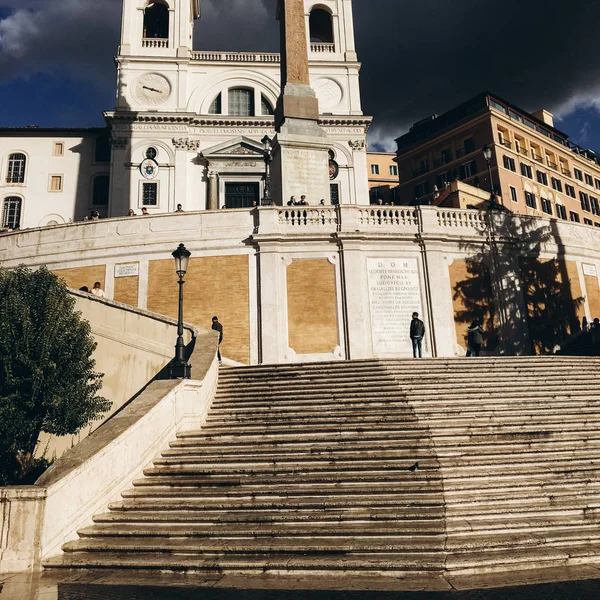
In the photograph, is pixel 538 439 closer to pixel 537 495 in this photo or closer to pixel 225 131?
pixel 537 495

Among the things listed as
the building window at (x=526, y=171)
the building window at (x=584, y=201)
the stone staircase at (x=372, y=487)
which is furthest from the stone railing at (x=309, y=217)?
the building window at (x=584, y=201)

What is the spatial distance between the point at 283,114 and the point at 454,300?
→ 32.7 ft

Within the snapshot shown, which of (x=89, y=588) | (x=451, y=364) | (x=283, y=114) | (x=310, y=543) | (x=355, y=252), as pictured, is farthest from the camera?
(x=283, y=114)

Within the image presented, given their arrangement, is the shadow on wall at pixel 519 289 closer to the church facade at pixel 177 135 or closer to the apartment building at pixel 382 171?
the church facade at pixel 177 135

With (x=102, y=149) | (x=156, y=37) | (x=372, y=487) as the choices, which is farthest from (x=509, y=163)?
(x=372, y=487)

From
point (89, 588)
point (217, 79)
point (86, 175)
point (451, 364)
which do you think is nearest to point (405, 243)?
point (451, 364)

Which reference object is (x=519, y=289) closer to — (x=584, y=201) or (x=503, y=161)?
(x=503, y=161)

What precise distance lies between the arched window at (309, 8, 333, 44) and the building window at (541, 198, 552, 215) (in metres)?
27.1

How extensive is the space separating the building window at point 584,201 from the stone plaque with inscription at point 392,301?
4948 centimetres

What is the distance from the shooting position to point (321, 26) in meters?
40.6

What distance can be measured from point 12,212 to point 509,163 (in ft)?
134

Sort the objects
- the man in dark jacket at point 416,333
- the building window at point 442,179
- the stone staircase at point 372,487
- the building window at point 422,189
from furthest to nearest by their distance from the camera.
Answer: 1. the building window at point 422,189
2. the building window at point 442,179
3. the man in dark jacket at point 416,333
4. the stone staircase at point 372,487

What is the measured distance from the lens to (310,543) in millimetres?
6992

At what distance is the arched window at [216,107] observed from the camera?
3684 centimetres
